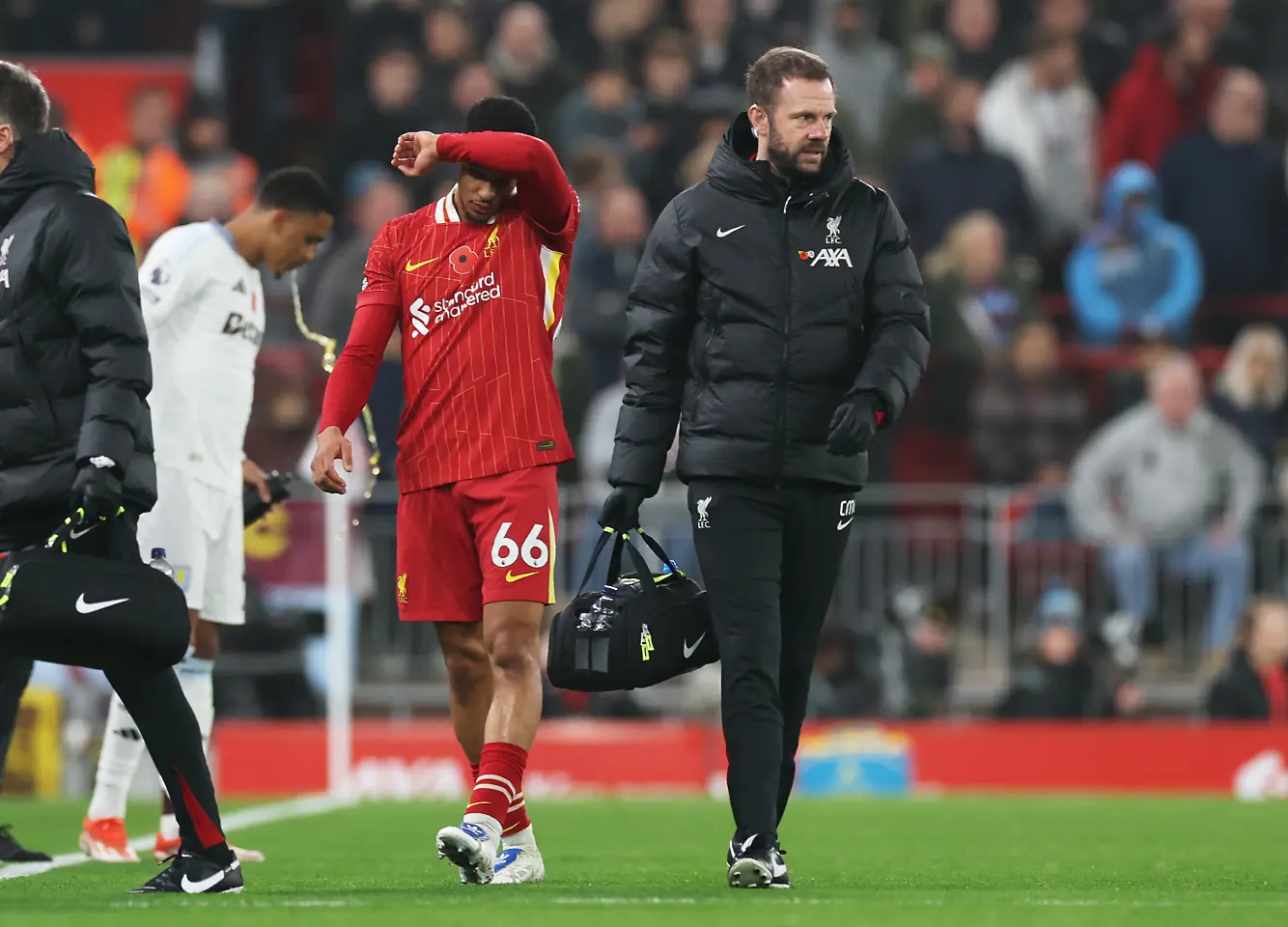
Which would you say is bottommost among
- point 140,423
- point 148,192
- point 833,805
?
point 833,805

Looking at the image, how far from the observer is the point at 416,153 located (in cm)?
766

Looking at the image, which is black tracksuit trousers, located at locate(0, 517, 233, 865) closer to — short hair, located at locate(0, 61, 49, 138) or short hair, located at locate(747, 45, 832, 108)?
short hair, located at locate(0, 61, 49, 138)

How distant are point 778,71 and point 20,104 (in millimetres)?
2327

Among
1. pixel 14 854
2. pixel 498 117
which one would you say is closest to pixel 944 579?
pixel 14 854

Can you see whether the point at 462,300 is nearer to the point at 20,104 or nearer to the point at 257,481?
the point at 20,104

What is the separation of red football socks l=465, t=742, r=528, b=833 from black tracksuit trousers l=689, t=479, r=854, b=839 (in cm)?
75

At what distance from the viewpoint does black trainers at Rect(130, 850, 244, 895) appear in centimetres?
721

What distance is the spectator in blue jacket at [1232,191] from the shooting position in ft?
60.9

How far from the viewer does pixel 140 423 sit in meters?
7.09

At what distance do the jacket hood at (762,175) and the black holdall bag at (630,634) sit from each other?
1.12 meters

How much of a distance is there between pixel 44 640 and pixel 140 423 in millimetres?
688

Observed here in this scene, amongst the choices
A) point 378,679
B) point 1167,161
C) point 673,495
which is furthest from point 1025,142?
point 378,679

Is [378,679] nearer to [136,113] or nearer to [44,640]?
[136,113]

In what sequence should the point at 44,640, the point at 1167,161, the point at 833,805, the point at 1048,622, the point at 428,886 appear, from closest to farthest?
the point at 44,640
the point at 428,886
the point at 833,805
the point at 1048,622
the point at 1167,161
